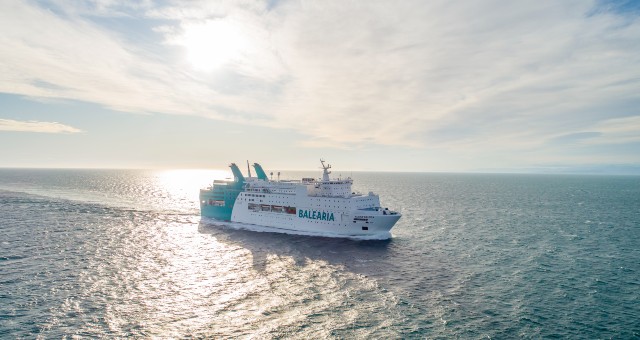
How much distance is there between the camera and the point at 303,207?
2104 inches

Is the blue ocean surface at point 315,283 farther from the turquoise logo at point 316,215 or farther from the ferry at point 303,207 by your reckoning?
the turquoise logo at point 316,215

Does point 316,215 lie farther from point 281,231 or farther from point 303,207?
point 281,231

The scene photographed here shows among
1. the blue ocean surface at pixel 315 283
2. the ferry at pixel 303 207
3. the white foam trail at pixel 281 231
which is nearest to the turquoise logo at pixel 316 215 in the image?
the ferry at pixel 303 207

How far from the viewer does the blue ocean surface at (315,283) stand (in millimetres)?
23062

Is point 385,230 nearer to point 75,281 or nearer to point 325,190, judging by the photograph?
point 325,190

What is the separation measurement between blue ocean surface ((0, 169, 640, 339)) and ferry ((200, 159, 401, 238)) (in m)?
2.97

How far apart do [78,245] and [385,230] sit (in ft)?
145

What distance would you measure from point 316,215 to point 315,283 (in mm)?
21123

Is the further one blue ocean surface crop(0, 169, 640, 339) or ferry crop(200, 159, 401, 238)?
ferry crop(200, 159, 401, 238)

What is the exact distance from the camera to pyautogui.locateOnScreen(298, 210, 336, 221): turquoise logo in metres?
51.3

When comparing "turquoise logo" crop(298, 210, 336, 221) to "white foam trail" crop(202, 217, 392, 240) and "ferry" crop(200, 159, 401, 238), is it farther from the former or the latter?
"white foam trail" crop(202, 217, 392, 240)

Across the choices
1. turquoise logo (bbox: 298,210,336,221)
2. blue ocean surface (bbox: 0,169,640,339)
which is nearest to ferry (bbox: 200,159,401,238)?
turquoise logo (bbox: 298,210,336,221)

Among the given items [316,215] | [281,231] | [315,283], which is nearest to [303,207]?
[316,215]

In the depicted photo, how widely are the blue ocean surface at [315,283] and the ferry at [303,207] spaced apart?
9.74ft
